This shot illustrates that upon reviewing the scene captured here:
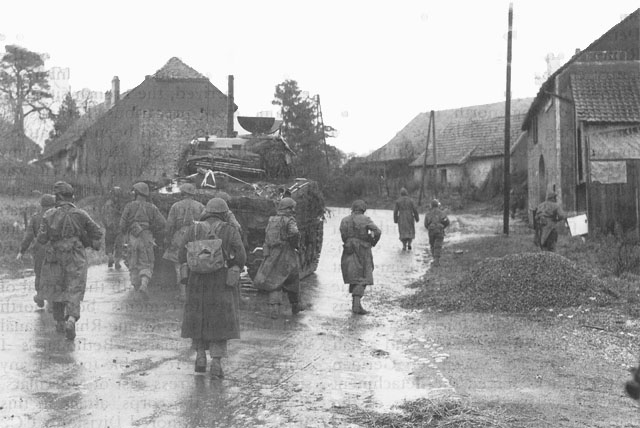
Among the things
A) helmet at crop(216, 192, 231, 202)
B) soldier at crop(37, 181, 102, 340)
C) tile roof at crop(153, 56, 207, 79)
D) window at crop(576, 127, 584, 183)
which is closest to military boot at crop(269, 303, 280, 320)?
helmet at crop(216, 192, 231, 202)

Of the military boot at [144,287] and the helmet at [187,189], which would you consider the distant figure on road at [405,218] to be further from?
the military boot at [144,287]

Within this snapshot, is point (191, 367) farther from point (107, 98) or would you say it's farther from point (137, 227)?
point (107, 98)

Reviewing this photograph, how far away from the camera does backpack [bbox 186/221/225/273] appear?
300 inches

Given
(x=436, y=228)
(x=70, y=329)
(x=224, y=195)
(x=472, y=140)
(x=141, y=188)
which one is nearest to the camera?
(x=70, y=329)

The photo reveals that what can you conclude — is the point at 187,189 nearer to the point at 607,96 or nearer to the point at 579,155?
the point at 579,155

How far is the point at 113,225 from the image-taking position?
15586mm

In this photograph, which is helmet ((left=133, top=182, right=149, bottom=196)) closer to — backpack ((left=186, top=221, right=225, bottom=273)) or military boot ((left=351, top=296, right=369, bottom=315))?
military boot ((left=351, top=296, right=369, bottom=315))

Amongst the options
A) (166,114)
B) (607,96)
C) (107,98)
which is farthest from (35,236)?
(107,98)

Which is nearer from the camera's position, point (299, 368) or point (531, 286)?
point (299, 368)

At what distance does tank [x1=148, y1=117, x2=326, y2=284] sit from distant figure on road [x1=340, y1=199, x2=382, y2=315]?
1294mm

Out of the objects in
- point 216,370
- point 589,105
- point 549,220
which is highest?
point 589,105

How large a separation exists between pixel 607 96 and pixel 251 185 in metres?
14.1

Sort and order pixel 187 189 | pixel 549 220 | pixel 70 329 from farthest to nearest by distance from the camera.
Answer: pixel 549 220
pixel 187 189
pixel 70 329

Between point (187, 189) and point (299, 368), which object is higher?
point (187, 189)
